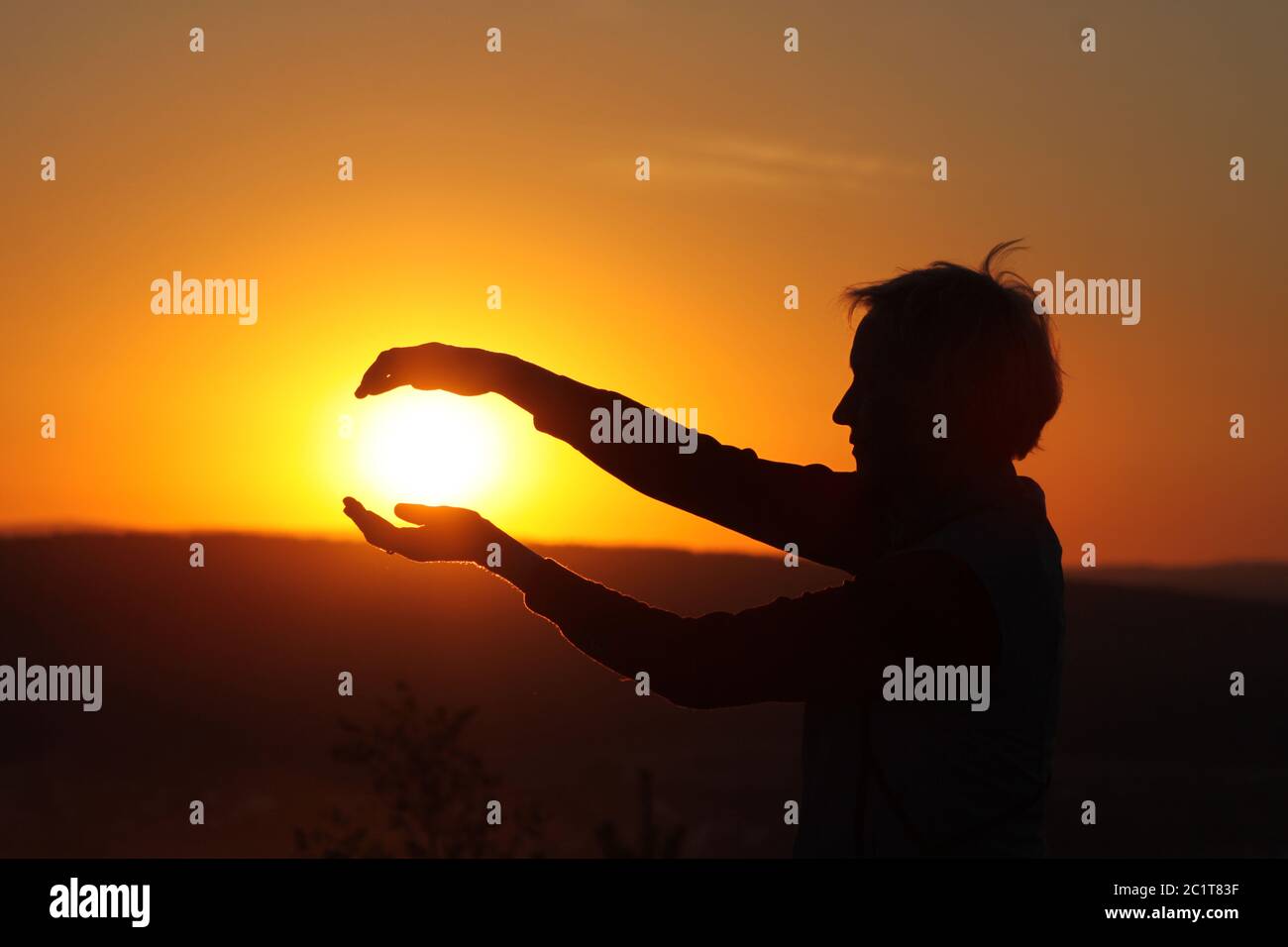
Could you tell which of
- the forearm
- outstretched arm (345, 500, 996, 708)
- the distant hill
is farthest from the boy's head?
the distant hill

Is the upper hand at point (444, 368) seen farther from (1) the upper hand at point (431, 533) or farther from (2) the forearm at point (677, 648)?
(2) the forearm at point (677, 648)

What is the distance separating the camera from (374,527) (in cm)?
255

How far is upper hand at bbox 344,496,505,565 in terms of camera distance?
2.45 m

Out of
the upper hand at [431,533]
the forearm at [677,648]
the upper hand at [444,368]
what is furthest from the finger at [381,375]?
the forearm at [677,648]

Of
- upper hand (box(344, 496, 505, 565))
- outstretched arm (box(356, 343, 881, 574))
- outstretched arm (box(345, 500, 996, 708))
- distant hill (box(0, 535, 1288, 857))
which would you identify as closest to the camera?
outstretched arm (box(345, 500, 996, 708))

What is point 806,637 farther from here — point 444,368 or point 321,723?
point 321,723

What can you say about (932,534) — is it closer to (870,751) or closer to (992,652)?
(992,652)

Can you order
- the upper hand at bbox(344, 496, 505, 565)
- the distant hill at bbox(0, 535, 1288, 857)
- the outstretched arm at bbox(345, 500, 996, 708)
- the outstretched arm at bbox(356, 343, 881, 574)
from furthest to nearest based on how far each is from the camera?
the distant hill at bbox(0, 535, 1288, 857) → the outstretched arm at bbox(356, 343, 881, 574) → the upper hand at bbox(344, 496, 505, 565) → the outstretched arm at bbox(345, 500, 996, 708)

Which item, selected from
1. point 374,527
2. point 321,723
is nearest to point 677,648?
point 374,527

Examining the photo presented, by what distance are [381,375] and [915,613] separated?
141cm

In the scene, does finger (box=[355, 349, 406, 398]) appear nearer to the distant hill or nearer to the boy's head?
the boy's head

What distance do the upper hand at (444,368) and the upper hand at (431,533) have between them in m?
0.64

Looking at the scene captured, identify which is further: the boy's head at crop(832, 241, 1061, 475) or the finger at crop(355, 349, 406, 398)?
the finger at crop(355, 349, 406, 398)

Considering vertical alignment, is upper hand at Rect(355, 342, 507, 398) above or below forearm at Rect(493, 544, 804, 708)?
above
